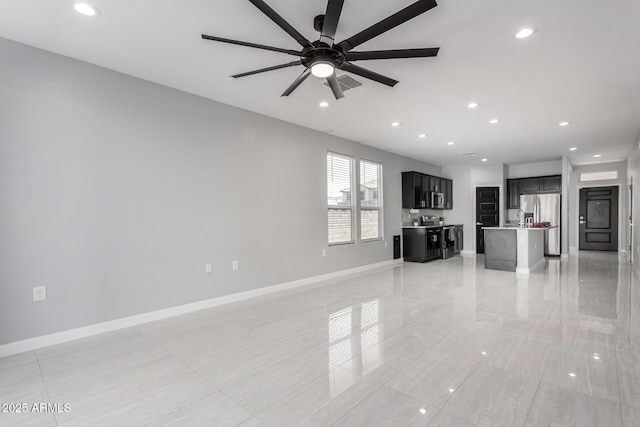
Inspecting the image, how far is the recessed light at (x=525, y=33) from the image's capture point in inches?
99.2

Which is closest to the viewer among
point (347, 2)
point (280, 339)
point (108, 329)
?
point (347, 2)

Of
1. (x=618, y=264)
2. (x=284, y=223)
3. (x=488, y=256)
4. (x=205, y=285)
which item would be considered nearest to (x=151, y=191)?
(x=205, y=285)

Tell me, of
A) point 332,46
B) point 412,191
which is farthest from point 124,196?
point 412,191

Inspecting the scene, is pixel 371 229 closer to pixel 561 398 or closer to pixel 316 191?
pixel 316 191

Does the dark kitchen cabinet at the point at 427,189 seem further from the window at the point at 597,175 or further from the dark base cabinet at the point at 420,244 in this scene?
the window at the point at 597,175

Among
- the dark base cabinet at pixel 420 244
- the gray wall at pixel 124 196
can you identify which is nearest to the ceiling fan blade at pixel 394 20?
the gray wall at pixel 124 196

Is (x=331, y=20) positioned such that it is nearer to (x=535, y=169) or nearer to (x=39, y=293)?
(x=39, y=293)

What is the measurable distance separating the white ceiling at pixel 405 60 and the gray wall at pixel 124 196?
320mm

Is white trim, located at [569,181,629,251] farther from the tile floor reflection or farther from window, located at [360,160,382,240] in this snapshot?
window, located at [360,160,382,240]

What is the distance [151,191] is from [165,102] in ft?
3.52

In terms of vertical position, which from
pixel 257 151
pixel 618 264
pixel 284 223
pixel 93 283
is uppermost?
pixel 257 151

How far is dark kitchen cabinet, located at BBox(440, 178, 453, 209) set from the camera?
9.04m

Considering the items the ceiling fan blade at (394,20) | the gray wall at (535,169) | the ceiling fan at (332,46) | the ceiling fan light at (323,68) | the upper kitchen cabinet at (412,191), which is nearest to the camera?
the ceiling fan blade at (394,20)

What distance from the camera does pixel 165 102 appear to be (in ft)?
12.0
